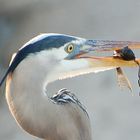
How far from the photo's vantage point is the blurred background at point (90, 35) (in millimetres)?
2838

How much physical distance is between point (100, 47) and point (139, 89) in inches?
62.0

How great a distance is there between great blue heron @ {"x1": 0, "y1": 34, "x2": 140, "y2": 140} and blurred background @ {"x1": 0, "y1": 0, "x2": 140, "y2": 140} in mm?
1475

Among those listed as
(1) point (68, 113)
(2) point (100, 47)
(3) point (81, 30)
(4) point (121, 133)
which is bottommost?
(4) point (121, 133)

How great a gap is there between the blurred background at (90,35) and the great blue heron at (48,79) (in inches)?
58.1

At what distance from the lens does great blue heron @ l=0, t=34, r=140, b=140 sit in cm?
117

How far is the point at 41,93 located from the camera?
119cm

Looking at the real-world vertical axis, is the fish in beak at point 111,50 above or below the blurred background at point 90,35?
above

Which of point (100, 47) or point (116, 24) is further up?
point (100, 47)

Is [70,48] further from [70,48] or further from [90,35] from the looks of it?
[90,35]

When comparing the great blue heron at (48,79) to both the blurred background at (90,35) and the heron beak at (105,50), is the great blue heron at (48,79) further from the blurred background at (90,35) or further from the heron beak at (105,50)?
the blurred background at (90,35)

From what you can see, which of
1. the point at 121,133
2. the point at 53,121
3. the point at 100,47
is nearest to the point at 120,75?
the point at 100,47

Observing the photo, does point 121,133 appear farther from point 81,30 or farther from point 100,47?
point 100,47

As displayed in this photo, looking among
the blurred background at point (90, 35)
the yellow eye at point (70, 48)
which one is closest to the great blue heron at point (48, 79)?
the yellow eye at point (70, 48)

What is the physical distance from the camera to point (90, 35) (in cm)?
340
